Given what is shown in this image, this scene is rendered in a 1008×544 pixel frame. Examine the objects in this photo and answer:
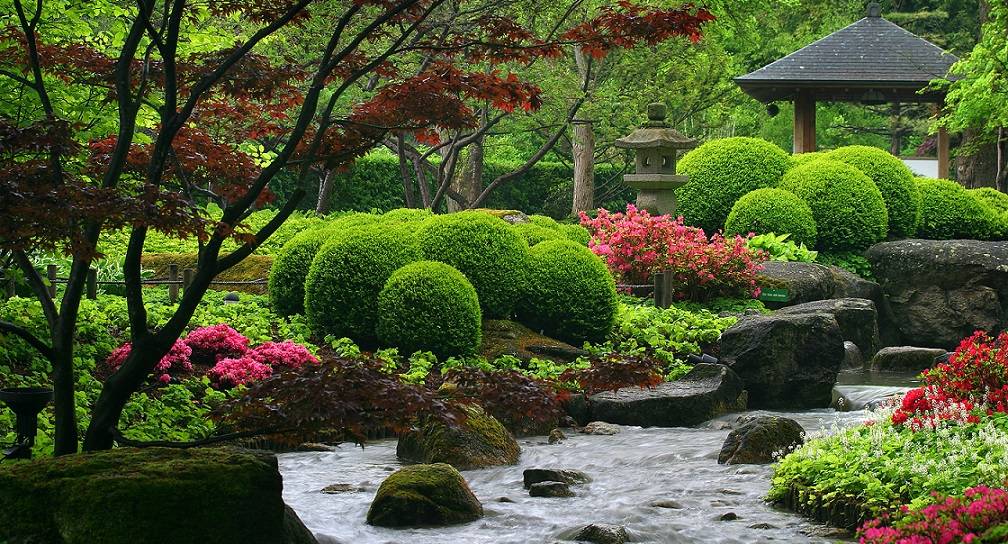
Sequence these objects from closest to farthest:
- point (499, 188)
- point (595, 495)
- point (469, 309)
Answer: point (595, 495), point (469, 309), point (499, 188)

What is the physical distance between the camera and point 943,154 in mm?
21719

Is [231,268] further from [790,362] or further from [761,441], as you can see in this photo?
[761,441]

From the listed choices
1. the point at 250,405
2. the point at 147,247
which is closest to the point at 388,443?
the point at 250,405

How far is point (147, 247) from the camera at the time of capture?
18.1 meters

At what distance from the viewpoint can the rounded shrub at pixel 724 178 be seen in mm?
18875

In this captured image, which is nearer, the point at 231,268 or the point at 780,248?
the point at 231,268

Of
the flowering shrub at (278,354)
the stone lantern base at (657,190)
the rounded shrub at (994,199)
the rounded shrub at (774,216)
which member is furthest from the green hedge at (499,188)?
the flowering shrub at (278,354)

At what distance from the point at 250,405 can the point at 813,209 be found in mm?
14199

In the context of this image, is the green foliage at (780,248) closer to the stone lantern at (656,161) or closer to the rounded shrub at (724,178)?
the stone lantern at (656,161)

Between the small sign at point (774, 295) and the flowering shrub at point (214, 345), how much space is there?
7.31 m

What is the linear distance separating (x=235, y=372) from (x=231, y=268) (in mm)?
6341

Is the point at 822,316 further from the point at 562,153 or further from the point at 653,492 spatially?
the point at 562,153

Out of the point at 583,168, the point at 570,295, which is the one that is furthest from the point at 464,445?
the point at 583,168

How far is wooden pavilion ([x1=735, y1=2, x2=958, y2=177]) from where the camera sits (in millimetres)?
20672
